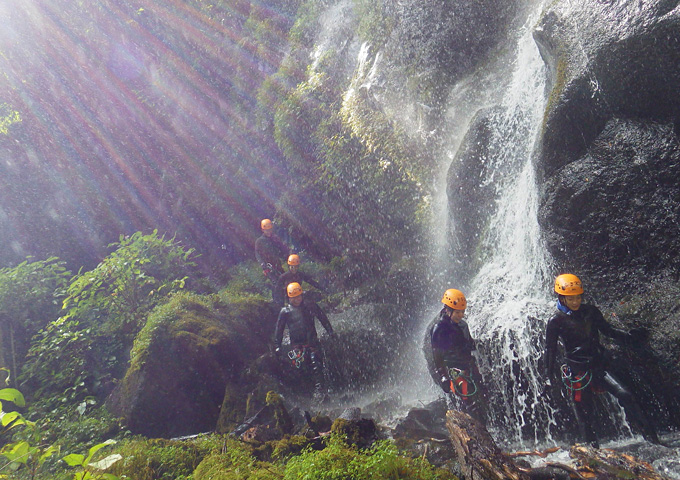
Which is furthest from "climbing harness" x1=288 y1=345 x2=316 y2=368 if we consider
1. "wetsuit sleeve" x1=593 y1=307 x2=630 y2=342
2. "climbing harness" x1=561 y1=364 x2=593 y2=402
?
"wetsuit sleeve" x1=593 y1=307 x2=630 y2=342

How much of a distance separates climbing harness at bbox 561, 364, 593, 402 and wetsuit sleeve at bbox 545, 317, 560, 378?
20 cm

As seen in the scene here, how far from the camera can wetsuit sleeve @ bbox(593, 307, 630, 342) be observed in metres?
5.23

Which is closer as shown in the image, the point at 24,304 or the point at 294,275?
the point at 294,275

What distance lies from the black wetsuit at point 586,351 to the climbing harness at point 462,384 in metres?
1.17

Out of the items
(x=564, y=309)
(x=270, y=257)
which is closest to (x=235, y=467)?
(x=564, y=309)

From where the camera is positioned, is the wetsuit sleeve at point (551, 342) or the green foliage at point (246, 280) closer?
the wetsuit sleeve at point (551, 342)

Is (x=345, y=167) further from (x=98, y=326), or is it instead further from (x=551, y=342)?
(x=551, y=342)

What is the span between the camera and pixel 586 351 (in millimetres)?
5254

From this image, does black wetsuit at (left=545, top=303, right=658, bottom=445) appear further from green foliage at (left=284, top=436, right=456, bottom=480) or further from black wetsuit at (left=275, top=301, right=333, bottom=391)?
black wetsuit at (left=275, top=301, right=333, bottom=391)

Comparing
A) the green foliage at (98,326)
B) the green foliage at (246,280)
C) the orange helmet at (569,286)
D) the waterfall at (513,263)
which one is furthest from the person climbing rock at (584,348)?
the green foliage at (246,280)

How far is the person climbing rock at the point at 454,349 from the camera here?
5852mm

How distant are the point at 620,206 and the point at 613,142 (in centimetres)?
101

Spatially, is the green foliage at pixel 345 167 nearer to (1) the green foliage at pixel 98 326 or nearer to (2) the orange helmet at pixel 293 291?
(2) the orange helmet at pixel 293 291

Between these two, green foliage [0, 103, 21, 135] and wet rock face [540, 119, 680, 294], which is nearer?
wet rock face [540, 119, 680, 294]
